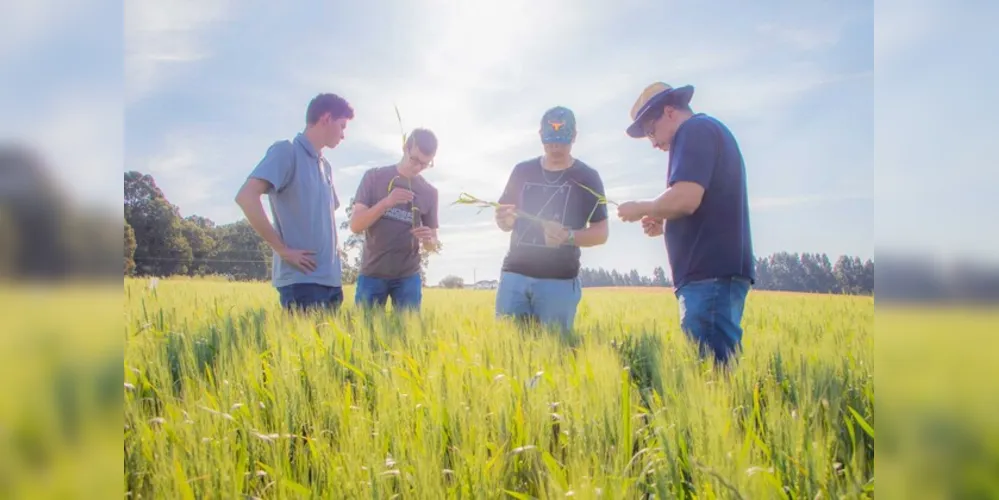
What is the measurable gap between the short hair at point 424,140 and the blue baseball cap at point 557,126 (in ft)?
3.70

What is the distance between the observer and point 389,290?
199 inches

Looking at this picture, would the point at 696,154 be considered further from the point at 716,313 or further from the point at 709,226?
the point at 716,313

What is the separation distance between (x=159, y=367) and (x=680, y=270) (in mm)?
2461

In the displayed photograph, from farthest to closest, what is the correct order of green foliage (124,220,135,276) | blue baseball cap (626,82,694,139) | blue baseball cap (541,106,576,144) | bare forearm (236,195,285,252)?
blue baseball cap (541,106,576,144) < bare forearm (236,195,285,252) < blue baseball cap (626,82,694,139) < green foliage (124,220,135,276)

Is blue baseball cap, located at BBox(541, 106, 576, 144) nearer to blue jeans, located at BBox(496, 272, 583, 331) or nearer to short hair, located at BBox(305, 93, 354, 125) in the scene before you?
blue jeans, located at BBox(496, 272, 583, 331)

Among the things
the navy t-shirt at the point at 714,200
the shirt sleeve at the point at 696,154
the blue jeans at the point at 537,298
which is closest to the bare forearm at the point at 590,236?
the blue jeans at the point at 537,298

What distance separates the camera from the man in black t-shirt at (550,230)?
4129 millimetres

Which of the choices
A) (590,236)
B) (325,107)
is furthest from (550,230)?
(325,107)

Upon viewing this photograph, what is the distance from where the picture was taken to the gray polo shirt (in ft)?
12.2

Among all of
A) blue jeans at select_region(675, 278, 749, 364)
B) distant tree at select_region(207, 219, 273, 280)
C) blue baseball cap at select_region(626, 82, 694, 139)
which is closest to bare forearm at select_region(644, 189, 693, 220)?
blue jeans at select_region(675, 278, 749, 364)

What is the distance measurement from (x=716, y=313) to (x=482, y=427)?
5.92ft

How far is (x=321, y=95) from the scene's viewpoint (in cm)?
406

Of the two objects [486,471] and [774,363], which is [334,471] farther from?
[774,363]

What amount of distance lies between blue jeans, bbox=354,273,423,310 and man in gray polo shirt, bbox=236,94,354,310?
2.18ft
